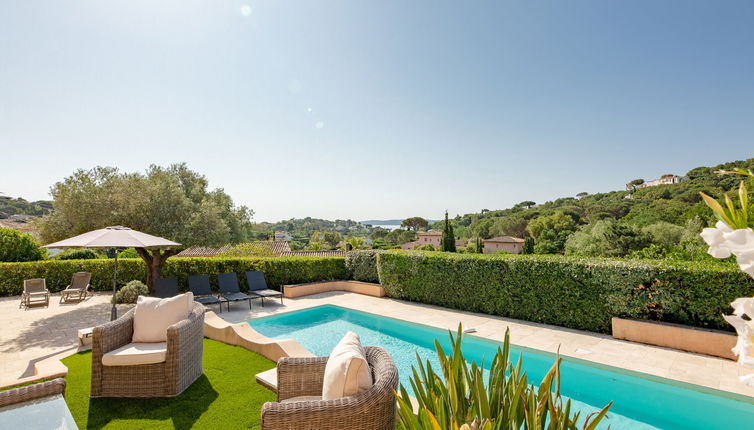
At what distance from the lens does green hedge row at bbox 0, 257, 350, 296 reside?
12.4m

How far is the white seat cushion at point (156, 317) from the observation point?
4.98 metres

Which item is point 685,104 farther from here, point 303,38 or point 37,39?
point 37,39

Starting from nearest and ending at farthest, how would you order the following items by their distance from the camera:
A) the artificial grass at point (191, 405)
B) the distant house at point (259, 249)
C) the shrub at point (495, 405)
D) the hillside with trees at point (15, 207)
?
1. the shrub at point (495, 405)
2. the artificial grass at point (191, 405)
3. the distant house at point (259, 249)
4. the hillside with trees at point (15, 207)

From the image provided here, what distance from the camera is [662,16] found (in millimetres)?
10398

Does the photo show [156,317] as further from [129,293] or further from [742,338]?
[129,293]

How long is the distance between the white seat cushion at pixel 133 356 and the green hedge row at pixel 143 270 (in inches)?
366

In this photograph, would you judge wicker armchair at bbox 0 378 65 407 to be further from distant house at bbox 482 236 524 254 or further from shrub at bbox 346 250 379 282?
distant house at bbox 482 236 524 254

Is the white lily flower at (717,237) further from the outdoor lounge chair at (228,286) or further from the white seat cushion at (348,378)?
the outdoor lounge chair at (228,286)

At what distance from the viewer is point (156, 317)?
5.05 metres

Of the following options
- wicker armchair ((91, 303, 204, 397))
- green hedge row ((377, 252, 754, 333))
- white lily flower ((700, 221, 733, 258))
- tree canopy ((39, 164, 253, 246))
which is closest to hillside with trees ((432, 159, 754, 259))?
white lily flower ((700, 221, 733, 258))

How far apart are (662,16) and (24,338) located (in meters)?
18.9

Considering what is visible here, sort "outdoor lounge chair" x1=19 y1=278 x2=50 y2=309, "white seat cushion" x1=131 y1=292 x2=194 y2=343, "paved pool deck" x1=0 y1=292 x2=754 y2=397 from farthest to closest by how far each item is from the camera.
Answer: "outdoor lounge chair" x1=19 y1=278 x2=50 y2=309 → "paved pool deck" x1=0 y1=292 x2=754 y2=397 → "white seat cushion" x1=131 y1=292 x2=194 y2=343

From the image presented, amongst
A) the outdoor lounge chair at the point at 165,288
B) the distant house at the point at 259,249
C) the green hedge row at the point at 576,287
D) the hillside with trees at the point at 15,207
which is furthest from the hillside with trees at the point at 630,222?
the hillside with trees at the point at 15,207

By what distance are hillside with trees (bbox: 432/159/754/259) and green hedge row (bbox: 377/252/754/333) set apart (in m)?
2.07
